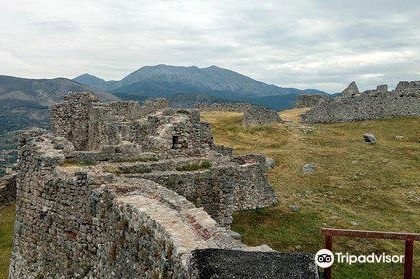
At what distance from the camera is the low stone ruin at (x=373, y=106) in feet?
183

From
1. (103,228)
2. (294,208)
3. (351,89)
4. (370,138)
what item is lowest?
(294,208)

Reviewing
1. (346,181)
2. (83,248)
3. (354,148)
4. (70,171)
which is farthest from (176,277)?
(354,148)

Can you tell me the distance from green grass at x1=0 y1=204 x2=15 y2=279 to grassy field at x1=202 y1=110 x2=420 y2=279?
11.1 metres

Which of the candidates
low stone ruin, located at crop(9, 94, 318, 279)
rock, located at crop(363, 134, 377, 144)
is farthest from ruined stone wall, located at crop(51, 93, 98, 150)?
rock, located at crop(363, 134, 377, 144)

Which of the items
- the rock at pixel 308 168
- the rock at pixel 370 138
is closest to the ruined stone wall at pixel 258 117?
the rock at pixel 370 138

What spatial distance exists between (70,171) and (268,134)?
37.5 meters

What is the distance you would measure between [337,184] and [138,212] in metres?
26.3

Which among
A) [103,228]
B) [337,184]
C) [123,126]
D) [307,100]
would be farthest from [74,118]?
[307,100]

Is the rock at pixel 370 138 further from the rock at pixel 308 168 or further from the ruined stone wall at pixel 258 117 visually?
the ruined stone wall at pixel 258 117

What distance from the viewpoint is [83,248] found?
40.4 feet

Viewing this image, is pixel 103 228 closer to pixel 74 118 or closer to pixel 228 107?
pixel 74 118

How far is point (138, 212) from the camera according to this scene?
10.0 metres

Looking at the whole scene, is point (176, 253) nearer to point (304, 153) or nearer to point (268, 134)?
point (304, 153)

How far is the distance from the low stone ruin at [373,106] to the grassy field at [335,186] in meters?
2.03
